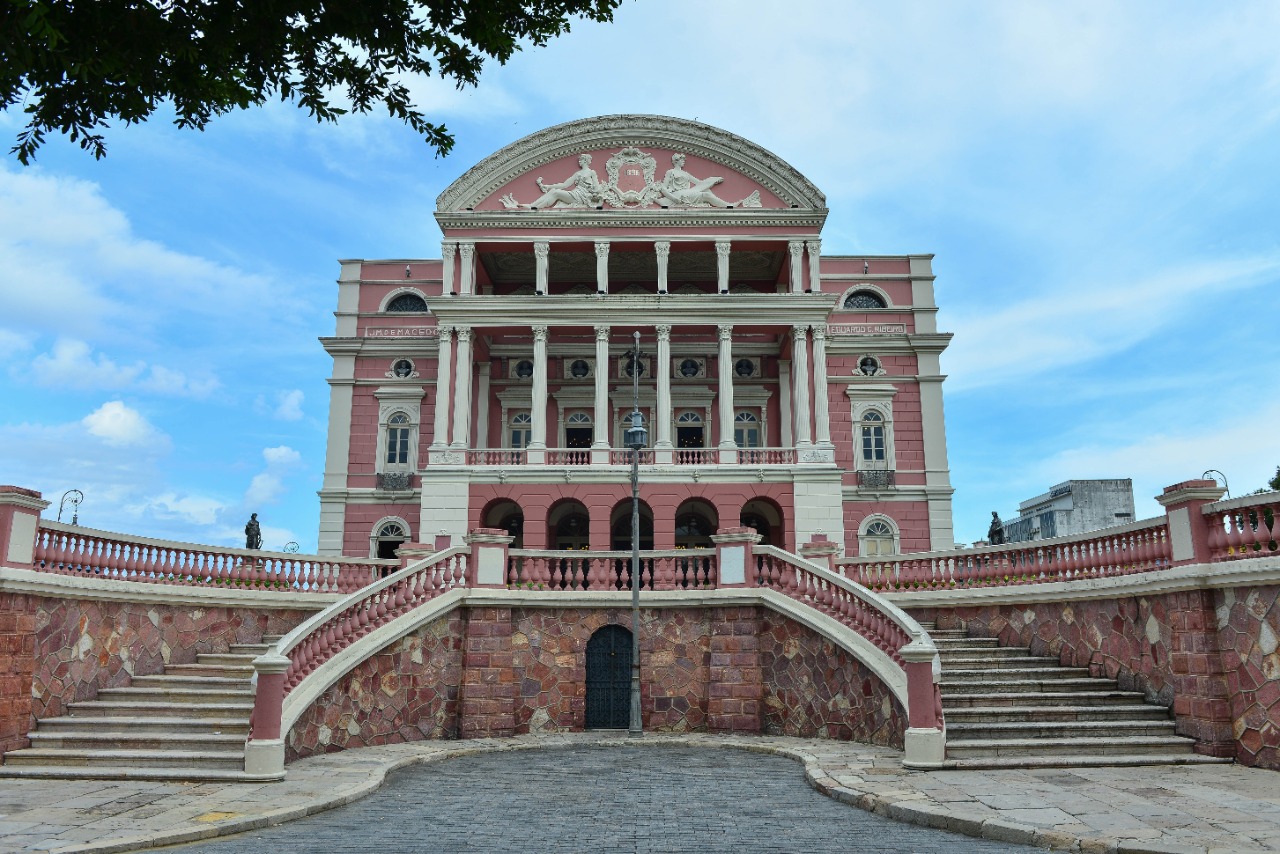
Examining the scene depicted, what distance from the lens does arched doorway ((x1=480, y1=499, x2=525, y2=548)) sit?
2931 centimetres

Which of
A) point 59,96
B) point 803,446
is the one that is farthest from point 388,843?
point 803,446

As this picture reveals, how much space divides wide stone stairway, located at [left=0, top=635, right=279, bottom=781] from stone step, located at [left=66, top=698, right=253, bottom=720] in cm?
1

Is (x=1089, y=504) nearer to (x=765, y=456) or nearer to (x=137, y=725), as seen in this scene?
(x=765, y=456)

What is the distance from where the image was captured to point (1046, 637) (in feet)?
47.2

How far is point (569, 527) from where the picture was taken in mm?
30594

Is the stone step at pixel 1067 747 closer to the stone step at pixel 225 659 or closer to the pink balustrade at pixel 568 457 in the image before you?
the stone step at pixel 225 659

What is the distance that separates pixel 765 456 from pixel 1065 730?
16963 millimetres

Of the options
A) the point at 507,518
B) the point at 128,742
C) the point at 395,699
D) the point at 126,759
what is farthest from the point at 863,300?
the point at 126,759

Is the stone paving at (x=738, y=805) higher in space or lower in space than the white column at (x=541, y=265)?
lower

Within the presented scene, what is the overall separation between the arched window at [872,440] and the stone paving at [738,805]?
19.4 m

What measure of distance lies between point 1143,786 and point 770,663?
21.9 feet

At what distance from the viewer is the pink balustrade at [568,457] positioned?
2846 cm

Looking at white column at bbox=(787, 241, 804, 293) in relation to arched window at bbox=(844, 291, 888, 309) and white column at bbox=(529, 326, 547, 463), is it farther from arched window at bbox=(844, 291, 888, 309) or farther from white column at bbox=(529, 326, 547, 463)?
white column at bbox=(529, 326, 547, 463)

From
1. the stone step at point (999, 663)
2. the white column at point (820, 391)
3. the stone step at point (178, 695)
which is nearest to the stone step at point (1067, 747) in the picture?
the stone step at point (999, 663)
